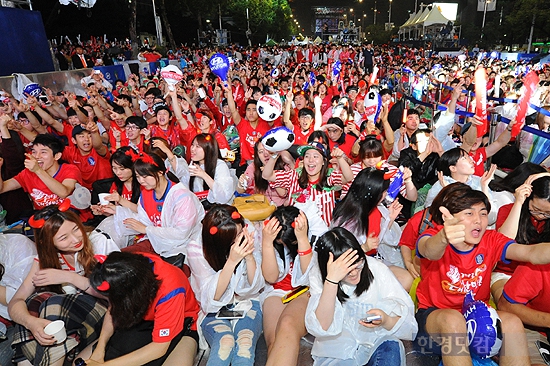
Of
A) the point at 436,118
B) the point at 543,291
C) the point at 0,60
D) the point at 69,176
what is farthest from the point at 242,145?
the point at 0,60

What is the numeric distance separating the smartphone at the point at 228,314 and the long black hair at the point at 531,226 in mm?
1950

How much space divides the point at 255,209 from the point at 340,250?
4.40ft

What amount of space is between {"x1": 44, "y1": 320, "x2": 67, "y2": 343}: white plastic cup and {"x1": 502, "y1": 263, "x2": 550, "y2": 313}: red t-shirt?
Result: 2.64 m

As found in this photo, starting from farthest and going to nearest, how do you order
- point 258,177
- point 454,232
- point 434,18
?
1. point 434,18
2. point 258,177
3. point 454,232

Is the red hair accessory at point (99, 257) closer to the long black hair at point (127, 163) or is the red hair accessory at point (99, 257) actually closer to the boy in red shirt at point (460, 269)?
the long black hair at point (127, 163)

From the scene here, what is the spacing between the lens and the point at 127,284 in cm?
209

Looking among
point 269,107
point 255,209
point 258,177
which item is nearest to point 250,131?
point 269,107

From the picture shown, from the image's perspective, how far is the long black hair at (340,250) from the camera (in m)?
2.12

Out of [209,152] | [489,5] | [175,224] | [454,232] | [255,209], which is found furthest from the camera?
[489,5]

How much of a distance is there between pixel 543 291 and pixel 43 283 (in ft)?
9.94

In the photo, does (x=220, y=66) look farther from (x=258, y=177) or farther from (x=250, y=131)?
(x=258, y=177)

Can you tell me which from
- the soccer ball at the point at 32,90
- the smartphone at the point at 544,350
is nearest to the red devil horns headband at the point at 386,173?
the smartphone at the point at 544,350

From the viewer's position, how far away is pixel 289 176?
386 cm

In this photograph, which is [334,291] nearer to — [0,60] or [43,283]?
[43,283]
